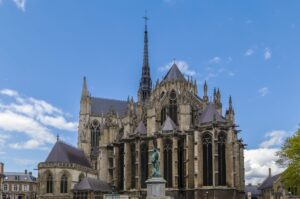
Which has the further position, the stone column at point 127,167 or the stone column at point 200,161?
the stone column at point 127,167

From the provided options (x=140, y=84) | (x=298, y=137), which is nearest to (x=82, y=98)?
(x=140, y=84)

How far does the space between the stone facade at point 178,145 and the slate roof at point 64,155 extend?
3283 millimetres

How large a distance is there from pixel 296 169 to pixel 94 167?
134ft

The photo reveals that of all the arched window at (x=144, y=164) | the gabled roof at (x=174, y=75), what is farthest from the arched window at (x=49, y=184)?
the gabled roof at (x=174, y=75)

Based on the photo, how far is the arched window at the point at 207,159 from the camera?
5291cm

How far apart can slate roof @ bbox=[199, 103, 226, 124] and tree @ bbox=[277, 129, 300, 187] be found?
45.7 ft

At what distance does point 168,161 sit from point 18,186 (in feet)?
159

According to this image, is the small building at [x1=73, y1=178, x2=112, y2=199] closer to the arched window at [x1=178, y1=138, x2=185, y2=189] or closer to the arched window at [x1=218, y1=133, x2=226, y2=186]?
the arched window at [x1=178, y1=138, x2=185, y2=189]

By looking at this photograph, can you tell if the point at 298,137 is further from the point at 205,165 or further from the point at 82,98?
the point at 82,98

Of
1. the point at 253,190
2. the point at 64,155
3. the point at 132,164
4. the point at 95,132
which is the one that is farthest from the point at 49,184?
the point at 253,190

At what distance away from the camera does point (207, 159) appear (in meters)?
53.4

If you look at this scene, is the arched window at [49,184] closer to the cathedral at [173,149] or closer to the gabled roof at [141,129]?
the cathedral at [173,149]

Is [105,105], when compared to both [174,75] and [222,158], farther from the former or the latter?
[222,158]

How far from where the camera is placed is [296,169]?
127 feet
